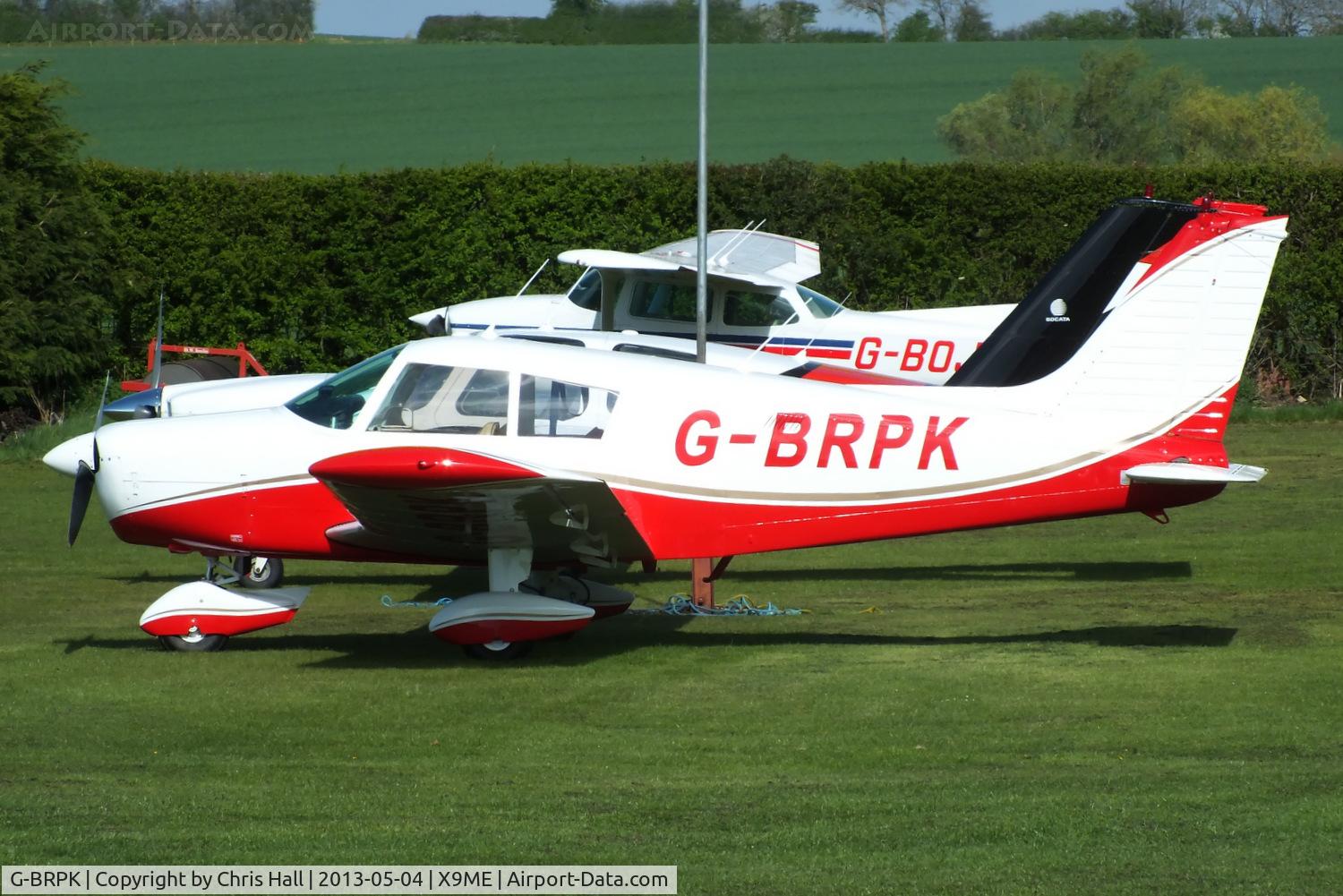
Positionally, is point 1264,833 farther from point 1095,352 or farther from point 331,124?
point 331,124

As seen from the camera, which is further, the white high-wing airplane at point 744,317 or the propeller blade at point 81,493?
the white high-wing airplane at point 744,317

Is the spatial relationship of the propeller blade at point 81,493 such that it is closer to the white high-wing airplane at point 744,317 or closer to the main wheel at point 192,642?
the main wheel at point 192,642

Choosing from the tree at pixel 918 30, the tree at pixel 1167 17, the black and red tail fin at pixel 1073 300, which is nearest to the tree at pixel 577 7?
the tree at pixel 918 30

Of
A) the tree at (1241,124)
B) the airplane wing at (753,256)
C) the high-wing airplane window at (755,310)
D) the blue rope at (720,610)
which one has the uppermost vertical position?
the tree at (1241,124)

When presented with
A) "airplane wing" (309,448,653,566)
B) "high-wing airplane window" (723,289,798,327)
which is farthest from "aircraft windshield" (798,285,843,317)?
"airplane wing" (309,448,653,566)

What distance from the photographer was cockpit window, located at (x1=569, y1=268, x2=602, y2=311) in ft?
52.1

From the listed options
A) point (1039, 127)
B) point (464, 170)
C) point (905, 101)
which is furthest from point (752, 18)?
point (464, 170)

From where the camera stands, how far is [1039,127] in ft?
125

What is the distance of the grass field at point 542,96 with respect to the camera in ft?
124

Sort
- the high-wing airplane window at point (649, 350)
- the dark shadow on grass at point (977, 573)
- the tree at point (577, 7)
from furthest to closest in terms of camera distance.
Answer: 1. the tree at point (577, 7)
2. the high-wing airplane window at point (649, 350)
3. the dark shadow on grass at point (977, 573)

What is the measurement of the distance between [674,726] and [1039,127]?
3309 centimetres

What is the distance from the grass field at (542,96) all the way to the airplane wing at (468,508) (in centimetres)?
2612

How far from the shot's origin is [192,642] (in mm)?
9500

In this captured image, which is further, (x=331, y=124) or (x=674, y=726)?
(x=331, y=124)
